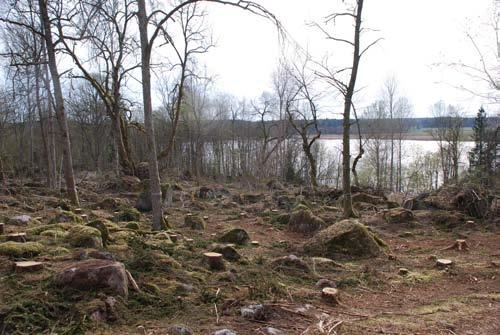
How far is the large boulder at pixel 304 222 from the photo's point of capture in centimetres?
1092

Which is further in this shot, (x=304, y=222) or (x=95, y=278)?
(x=304, y=222)

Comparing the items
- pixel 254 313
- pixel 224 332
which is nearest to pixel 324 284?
pixel 254 313

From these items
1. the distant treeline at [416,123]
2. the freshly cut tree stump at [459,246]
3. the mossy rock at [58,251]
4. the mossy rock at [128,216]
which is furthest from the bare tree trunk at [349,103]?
the distant treeline at [416,123]

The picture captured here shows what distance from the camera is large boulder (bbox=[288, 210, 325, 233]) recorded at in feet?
35.8

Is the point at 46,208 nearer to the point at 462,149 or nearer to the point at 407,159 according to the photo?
the point at 462,149

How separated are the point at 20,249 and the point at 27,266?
760 mm

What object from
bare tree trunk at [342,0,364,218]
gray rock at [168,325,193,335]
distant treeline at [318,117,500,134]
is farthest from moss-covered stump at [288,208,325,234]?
distant treeline at [318,117,500,134]

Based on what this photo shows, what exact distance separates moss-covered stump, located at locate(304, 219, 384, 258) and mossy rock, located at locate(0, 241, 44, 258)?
4.80 metres

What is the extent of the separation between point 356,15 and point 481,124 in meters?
33.0

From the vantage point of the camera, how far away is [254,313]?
4.09m

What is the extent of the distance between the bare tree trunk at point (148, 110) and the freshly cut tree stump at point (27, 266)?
3.87 m

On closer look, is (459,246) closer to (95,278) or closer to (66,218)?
(95,278)

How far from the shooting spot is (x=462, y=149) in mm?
41750

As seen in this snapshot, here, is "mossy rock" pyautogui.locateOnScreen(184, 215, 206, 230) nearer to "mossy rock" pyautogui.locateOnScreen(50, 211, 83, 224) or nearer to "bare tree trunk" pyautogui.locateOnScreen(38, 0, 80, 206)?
"mossy rock" pyautogui.locateOnScreen(50, 211, 83, 224)
